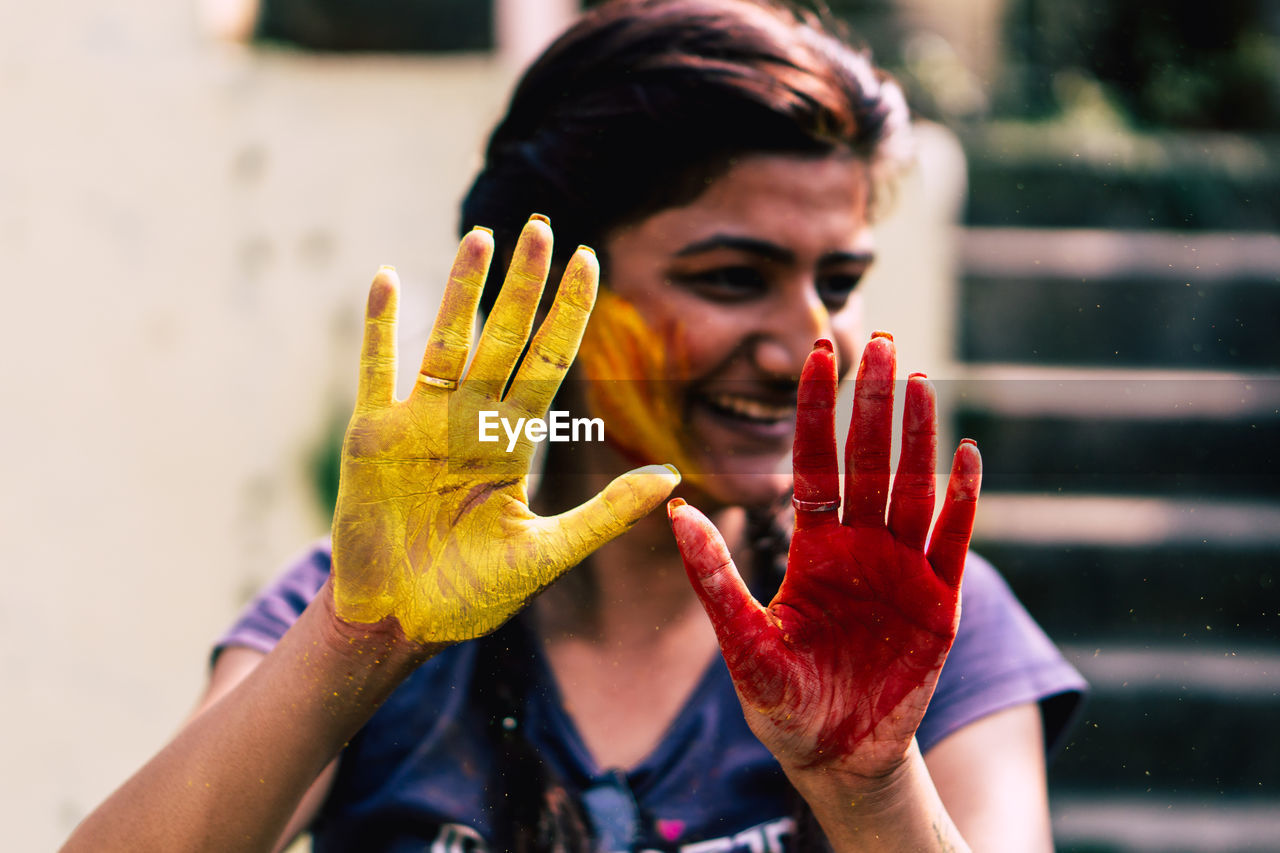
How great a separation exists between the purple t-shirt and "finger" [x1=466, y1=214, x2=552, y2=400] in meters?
0.30

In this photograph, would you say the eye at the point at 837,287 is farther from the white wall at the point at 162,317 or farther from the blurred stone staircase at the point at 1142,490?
the white wall at the point at 162,317

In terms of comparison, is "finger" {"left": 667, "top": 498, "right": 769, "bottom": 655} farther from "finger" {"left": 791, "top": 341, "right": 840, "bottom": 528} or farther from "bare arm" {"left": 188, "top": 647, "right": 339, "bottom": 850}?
"bare arm" {"left": 188, "top": 647, "right": 339, "bottom": 850}

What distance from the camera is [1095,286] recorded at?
2.21 meters

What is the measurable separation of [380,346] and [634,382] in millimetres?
272

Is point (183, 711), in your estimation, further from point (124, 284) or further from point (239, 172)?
point (239, 172)

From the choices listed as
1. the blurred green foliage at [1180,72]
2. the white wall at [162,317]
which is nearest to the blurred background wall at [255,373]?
the white wall at [162,317]

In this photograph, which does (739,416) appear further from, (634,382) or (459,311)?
(459,311)

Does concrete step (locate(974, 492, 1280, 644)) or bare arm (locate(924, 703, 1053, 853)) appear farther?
concrete step (locate(974, 492, 1280, 644))

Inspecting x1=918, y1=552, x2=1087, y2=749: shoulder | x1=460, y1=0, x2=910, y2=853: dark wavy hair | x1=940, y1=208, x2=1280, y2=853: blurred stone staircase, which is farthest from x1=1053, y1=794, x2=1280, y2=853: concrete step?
x1=460, y1=0, x2=910, y2=853: dark wavy hair

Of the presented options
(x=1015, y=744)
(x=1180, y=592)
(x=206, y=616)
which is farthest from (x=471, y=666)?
(x=1180, y=592)

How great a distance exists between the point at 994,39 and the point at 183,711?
2871 millimetres

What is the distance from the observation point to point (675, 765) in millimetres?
939

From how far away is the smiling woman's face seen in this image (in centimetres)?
91

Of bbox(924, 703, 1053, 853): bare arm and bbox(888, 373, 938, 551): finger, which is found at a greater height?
bbox(888, 373, 938, 551): finger
